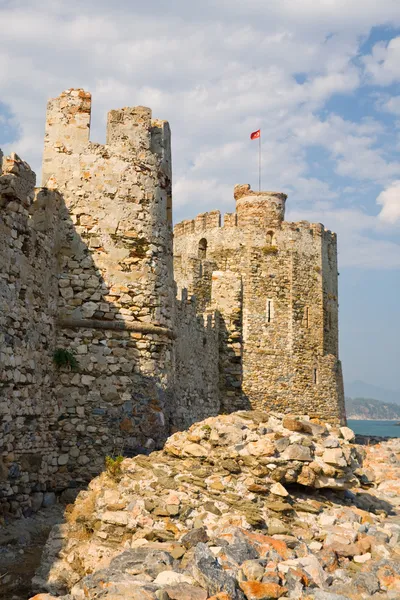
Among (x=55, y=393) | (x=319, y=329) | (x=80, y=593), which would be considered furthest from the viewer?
(x=319, y=329)

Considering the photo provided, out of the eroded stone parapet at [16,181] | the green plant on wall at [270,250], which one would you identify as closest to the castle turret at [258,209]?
the green plant on wall at [270,250]

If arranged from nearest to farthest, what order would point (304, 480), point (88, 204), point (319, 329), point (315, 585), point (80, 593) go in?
point (80, 593)
point (315, 585)
point (304, 480)
point (88, 204)
point (319, 329)

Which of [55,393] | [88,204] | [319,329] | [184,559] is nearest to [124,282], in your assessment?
[88,204]

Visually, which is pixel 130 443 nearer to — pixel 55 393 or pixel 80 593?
pixel 55 393

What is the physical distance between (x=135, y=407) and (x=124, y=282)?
6.46 ft

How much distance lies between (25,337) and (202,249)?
18441 millimetres

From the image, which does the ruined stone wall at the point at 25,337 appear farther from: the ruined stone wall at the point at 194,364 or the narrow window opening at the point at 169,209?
the ruined stone wall at the point at 194,364

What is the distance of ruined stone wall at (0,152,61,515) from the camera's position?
27.1 ft

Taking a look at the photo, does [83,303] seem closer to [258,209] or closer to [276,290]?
[276,290]

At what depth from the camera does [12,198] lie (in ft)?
27.8

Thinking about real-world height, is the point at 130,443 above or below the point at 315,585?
above

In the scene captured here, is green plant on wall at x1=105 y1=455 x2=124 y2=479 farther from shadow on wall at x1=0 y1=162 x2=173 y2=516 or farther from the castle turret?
the castle turret

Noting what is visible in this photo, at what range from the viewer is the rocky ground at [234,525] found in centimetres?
580

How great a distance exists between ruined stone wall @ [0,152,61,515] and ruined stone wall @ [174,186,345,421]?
1479 cm
